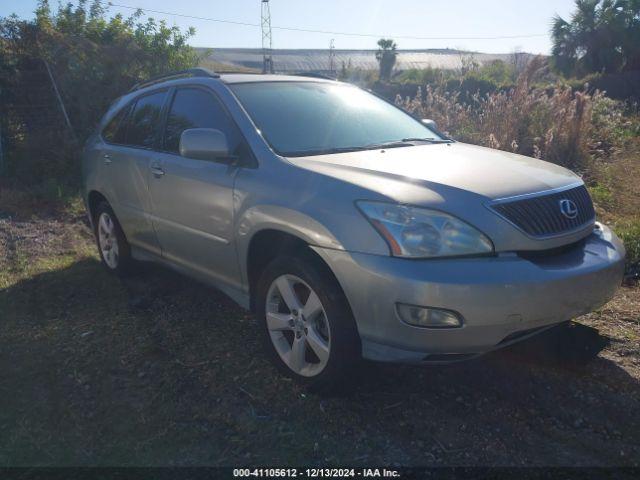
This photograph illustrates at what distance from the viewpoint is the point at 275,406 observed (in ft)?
10.3

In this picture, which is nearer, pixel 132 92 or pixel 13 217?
pixel 132 92

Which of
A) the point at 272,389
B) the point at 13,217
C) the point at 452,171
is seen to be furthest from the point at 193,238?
the point at 13,217

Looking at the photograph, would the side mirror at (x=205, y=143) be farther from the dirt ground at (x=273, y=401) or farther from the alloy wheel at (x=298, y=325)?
the dirt ground at (x=273, y=401)

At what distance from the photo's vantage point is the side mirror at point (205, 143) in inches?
138

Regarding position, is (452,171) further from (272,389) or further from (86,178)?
(86,178)

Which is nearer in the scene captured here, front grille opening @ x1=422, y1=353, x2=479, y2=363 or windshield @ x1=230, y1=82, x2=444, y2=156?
front grille opening @ x1=422, y1=353, x2=479, y2=363

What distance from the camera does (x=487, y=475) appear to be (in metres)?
2.53

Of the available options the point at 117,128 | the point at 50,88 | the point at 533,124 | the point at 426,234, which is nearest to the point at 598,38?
the point at 533,124

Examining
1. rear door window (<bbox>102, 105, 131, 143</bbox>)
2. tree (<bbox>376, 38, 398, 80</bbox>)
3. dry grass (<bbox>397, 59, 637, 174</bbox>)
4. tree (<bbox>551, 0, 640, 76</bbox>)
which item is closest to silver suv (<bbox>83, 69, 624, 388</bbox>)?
rear door window (<bbox>102, 105, 131, 143</bbox>)

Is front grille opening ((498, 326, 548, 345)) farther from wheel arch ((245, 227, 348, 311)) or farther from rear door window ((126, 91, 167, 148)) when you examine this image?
rear door window ((126, 91, 167, 148))

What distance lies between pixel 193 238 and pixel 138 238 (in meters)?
1.04

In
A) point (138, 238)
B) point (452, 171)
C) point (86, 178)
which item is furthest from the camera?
point (86, 178)

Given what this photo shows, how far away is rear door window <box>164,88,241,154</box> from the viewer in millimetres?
3764

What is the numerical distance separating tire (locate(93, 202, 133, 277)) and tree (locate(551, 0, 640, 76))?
74.1ft
